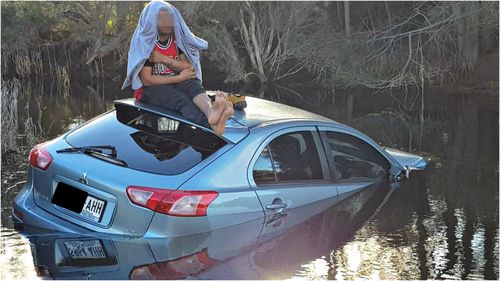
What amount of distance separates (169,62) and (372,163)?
88.8 inches

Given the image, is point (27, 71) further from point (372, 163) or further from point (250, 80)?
point (372, 163)

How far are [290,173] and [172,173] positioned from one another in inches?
46.7

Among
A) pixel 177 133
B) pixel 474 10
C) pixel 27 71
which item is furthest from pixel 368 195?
pixel 27 71

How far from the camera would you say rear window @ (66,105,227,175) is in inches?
205

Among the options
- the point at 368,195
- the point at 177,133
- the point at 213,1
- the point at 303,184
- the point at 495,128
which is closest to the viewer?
the point at 177,133

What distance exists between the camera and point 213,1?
76.3 feet

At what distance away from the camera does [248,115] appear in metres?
5.93

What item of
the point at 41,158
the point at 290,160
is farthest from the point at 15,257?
the point at 290,160

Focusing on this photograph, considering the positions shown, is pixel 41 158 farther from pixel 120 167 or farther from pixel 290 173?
pixel 290 173

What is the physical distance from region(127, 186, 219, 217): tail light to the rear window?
201 mm

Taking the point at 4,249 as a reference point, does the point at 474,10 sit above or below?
above

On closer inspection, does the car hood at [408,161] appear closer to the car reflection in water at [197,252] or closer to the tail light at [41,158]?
the car reflection in water at [197,252]

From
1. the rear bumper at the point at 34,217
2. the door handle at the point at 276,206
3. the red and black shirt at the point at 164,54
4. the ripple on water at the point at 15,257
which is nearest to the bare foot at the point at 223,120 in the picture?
the door handle at the point at 276,206

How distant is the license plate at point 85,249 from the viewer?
4844 mm
